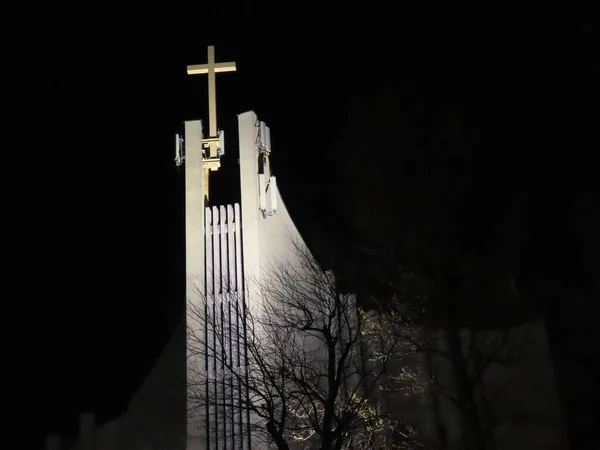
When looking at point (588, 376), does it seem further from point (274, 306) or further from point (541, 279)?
point (274, 306)

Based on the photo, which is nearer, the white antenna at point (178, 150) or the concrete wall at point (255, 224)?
the concrete wall at point (255, 224)

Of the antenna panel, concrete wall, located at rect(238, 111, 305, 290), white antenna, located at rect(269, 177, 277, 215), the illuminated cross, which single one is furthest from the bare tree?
the illuminated cross

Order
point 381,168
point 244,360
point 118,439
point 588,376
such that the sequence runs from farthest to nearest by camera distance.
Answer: point 381,168
point 118,439
point 588,376
point 244,360

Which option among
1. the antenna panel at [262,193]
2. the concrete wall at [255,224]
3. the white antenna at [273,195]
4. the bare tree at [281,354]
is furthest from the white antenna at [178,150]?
the bare tree at [281,354]

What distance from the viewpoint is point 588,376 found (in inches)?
572

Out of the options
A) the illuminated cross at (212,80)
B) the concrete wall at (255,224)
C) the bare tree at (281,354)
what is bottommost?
the bare tree at (281,354)

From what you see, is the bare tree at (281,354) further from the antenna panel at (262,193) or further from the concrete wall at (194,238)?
the antenna panel at (262,193)

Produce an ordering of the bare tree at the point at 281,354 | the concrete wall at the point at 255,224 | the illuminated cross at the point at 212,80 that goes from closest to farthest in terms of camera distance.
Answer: the bare tree at the point at 281,354
the concrete wall at the point at 255,224
the illuminated cross at the point at 212,80

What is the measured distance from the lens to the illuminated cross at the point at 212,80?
51.1 feet

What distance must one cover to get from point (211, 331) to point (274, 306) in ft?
5.13

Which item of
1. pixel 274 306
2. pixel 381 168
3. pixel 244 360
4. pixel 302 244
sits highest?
pixel 381 168

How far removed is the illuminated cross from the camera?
15562mm

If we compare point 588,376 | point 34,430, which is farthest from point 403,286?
point 34,430

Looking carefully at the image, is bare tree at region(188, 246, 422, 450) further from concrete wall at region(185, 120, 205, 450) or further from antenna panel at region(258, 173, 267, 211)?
antenna panel at region(258, 173, 267, 211)
